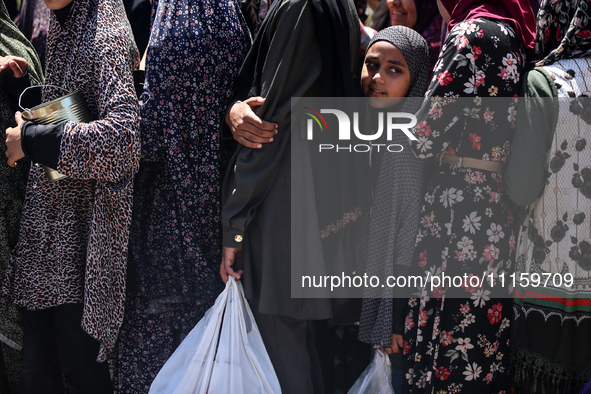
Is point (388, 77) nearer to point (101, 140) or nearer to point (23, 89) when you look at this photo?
point (101, 140)

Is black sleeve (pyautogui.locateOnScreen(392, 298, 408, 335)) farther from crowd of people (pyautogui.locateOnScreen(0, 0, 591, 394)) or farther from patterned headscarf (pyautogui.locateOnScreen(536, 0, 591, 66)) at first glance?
patterned headscarf (pyautogui.locateOnScreen(536, 0, 591, 66))

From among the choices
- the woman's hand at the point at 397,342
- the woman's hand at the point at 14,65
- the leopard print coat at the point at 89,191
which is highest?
the woman's hand at the point at 14,65

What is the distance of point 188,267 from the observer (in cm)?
252

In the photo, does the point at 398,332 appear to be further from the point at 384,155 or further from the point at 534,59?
the point at 534,59

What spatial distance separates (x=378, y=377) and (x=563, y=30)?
5.18 ft

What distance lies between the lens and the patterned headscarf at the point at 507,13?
221 cm

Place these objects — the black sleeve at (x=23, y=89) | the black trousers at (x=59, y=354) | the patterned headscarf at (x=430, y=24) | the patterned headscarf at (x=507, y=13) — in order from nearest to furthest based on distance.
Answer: the patterned headscarf at (x=507, y=13) → the black trousers at (x=59, y=354) → the black sleeve at (x=23, y=89) → the patterned headscarf at (x=430, y=24)

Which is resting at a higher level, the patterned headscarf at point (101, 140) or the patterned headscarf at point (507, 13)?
the patterned headscarf at point (507, 13)

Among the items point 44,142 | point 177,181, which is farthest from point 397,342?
point 44,142

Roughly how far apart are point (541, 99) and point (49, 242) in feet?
7.13

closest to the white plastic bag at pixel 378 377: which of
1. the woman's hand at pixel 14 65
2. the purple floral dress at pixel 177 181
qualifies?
the purple floral dress at pixel 177 181

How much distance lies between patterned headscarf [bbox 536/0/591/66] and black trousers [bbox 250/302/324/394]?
149 cm

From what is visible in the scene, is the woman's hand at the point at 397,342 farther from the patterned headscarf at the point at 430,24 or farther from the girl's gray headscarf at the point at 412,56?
the patterned headscarf at the point at 430,24

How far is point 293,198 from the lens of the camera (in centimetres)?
230
